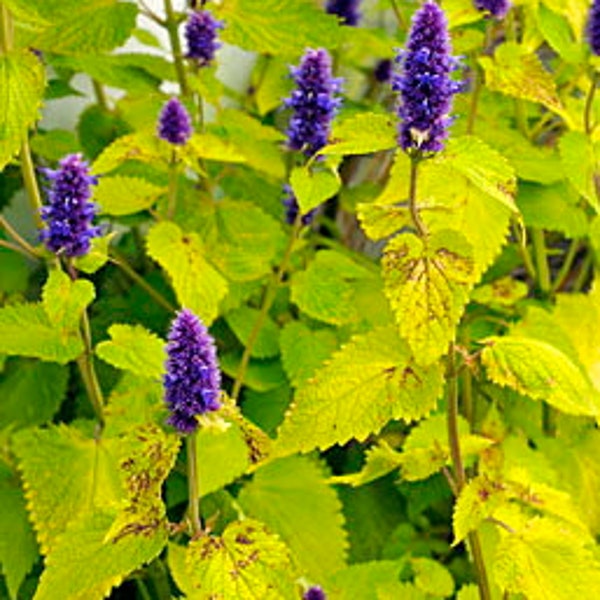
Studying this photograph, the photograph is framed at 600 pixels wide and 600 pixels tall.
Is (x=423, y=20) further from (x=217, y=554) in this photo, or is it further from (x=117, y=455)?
(x=117, y=455)

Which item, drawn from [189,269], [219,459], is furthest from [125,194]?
[219,459]

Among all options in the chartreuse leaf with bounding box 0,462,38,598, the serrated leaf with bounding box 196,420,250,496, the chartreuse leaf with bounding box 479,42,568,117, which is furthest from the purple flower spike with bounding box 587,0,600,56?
the chartreuse leaf with bounding box 0,462,38,598

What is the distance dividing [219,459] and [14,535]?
28 centimetres

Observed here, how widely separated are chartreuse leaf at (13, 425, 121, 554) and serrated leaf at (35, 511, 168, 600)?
0.22 meters

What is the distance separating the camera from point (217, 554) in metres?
0.96

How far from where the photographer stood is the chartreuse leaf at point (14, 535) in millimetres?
1354

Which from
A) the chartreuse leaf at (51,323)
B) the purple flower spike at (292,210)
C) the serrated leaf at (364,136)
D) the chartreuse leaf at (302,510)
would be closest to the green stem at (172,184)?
the purple flower spike at (292,210)

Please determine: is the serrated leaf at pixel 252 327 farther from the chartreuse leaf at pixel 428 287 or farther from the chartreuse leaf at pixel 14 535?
the chartreuse leaf at pixel 428 287

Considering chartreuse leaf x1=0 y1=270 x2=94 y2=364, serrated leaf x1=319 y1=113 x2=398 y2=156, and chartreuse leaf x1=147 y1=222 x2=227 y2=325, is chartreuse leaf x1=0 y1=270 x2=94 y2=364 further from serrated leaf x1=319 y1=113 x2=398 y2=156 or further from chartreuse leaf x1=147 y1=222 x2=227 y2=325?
serrated leaf x1=319 y1=113 x2=398 y2=156

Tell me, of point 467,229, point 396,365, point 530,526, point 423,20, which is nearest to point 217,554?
point 396,365

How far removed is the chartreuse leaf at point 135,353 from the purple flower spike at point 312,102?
0.34 meters

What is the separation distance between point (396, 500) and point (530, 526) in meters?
0.67

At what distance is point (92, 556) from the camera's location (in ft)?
3.30

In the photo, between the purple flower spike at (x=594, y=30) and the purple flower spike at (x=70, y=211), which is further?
the purple flower spike at (x=594, y=30)
